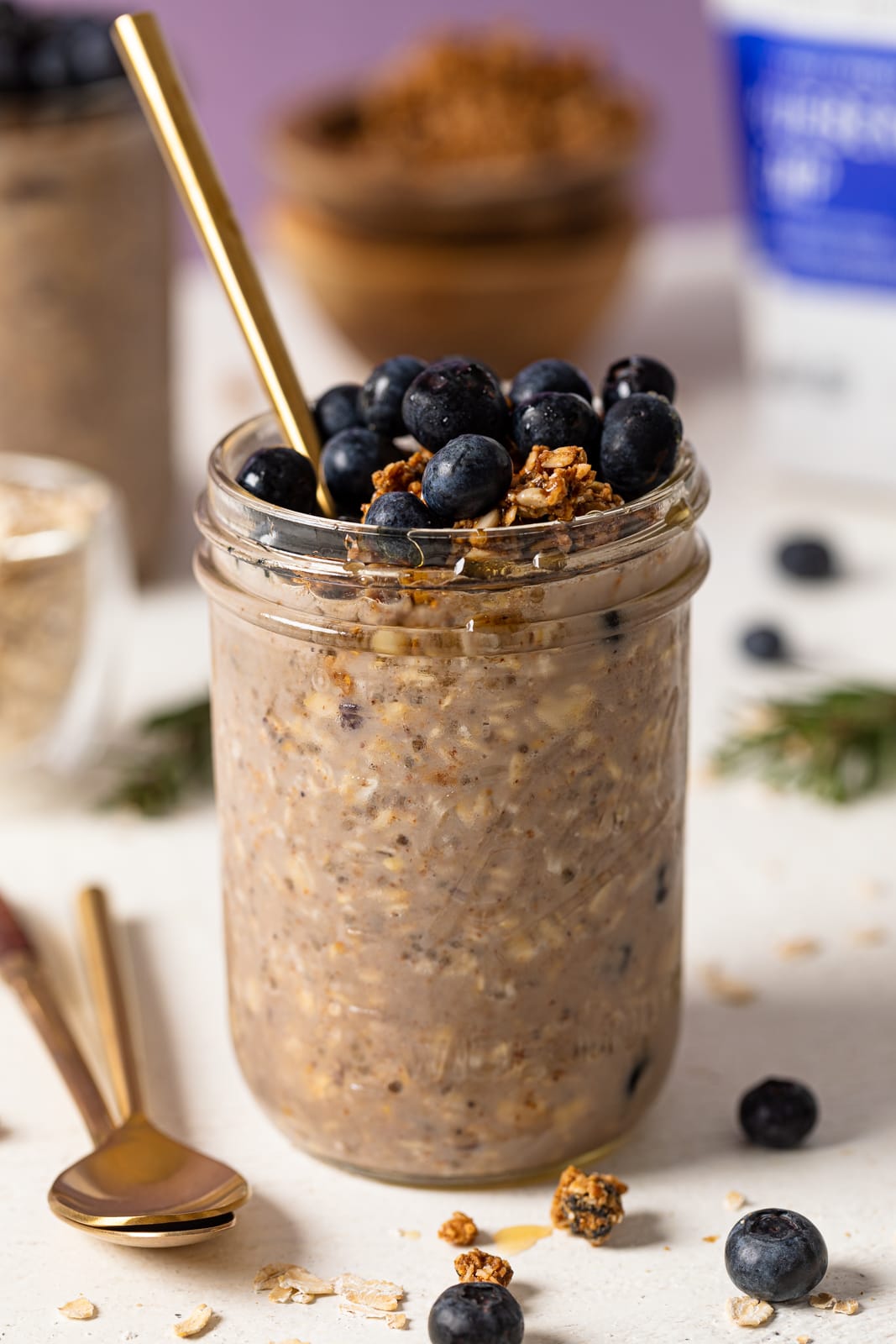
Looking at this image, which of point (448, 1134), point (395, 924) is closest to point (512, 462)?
point (395, 924)

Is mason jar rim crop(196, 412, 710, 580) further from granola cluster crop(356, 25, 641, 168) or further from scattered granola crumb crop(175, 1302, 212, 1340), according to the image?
granola cluster crop(356, 25, 641, 168)

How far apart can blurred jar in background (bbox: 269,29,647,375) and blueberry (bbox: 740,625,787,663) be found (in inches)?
22.7

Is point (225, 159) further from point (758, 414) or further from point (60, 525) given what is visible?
point (60, 525)

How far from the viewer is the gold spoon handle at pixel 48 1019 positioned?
94cm

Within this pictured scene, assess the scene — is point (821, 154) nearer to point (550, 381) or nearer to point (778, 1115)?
point (550, 381)

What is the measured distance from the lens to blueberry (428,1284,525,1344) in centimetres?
77

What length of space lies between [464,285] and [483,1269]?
51.5 inches

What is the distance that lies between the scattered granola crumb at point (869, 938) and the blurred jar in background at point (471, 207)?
3.23 ft

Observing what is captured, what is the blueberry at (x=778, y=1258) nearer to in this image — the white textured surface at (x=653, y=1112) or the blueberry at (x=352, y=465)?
the white textured surface at (x=653, y=1112)

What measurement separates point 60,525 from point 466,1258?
2.52ft

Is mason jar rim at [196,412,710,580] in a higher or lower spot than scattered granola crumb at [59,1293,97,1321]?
higher

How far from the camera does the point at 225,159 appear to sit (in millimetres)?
3660

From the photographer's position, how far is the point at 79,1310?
81cm

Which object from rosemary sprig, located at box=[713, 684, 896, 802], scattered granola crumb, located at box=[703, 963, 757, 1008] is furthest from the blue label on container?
scattered granola crumb, located at box=[703, 963, 757, 1008]
